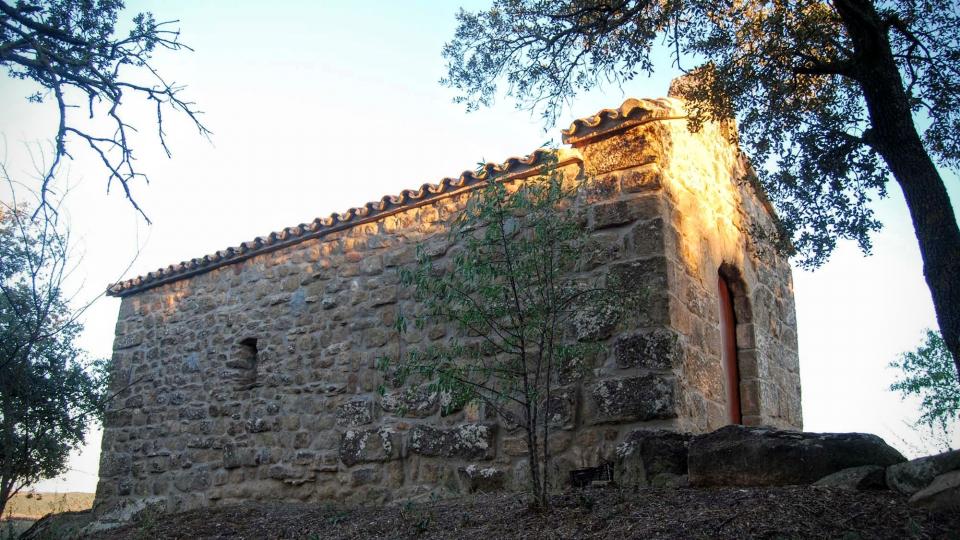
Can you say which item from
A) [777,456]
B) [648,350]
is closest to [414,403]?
[648,350]

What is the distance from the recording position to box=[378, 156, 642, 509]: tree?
4.77m

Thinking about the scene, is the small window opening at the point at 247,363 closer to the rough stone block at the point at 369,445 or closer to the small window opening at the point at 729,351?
the rough stone block at the point at 369,445

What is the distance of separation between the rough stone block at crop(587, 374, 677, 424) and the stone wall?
0.03 feet

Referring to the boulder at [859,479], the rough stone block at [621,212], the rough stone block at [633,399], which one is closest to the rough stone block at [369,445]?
the rough stone block at [633,399]

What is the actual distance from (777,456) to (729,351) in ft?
9.27

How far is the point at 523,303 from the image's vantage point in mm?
5148

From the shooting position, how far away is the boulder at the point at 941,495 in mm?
3631

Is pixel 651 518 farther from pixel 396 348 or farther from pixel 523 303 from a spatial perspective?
pixel 396 348

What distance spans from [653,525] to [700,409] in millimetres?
2055

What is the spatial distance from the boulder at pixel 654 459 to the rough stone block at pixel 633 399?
171 millimetres

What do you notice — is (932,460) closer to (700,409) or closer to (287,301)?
(700,409)

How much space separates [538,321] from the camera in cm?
488

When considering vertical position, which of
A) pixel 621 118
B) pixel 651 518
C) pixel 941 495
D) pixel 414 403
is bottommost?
pixel 651 518

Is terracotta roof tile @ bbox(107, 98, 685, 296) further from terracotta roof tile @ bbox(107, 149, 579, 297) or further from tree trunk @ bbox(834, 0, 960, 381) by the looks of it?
tree trunk @ bbox(834, 0, 960, 381)
